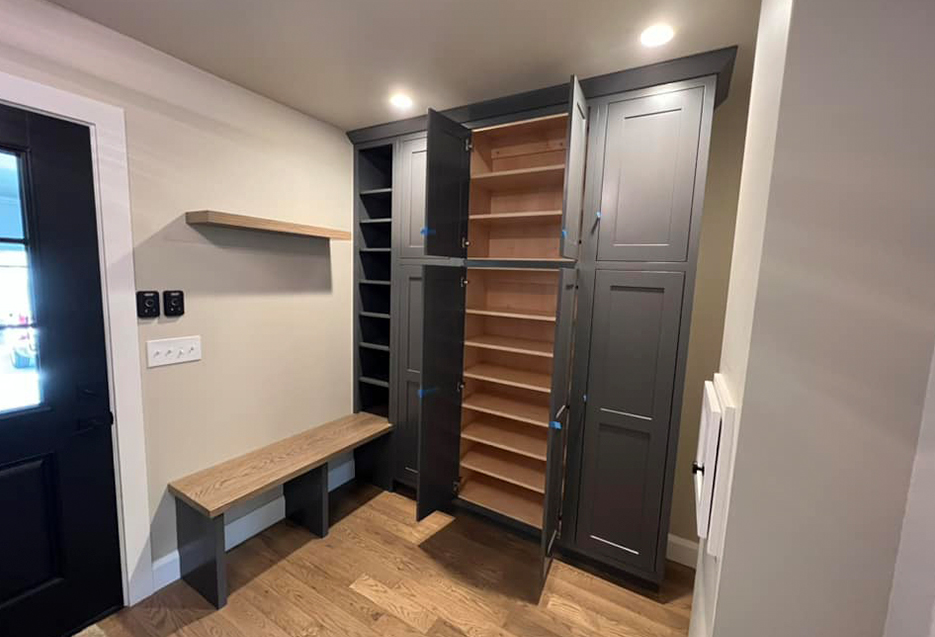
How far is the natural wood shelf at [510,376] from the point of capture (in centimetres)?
218

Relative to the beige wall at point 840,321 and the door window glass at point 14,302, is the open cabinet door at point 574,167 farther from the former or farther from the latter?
the door window glass at point 14,302

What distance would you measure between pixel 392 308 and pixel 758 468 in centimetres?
228

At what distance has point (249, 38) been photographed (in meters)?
1.64

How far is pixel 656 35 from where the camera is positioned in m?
1.52

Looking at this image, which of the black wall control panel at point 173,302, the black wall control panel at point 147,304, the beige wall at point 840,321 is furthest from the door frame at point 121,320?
the beige wall at point 840,321

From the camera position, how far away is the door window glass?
1417mm

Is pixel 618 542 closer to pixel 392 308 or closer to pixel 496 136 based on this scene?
pixel 392 308

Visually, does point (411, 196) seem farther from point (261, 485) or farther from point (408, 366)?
point (261, 485)

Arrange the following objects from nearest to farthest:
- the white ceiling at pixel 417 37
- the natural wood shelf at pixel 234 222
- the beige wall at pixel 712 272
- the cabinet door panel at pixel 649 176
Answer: the white ceiling at pixel 417 37, the cabinet door panel at pixel 649 176, the natural wood shelf at pixel 234 222, the beige wall at pixel 712 272

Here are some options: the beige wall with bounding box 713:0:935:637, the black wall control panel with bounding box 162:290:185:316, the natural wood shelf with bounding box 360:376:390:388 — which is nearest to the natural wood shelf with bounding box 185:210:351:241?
the black wall control panel with bounding box 162:290:185:316

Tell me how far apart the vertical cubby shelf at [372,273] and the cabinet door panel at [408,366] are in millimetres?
195

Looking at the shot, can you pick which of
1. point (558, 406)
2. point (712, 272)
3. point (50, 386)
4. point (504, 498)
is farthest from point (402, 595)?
point (712, 272)

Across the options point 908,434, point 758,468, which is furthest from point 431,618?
point 908,434

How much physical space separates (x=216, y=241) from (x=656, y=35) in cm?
231
